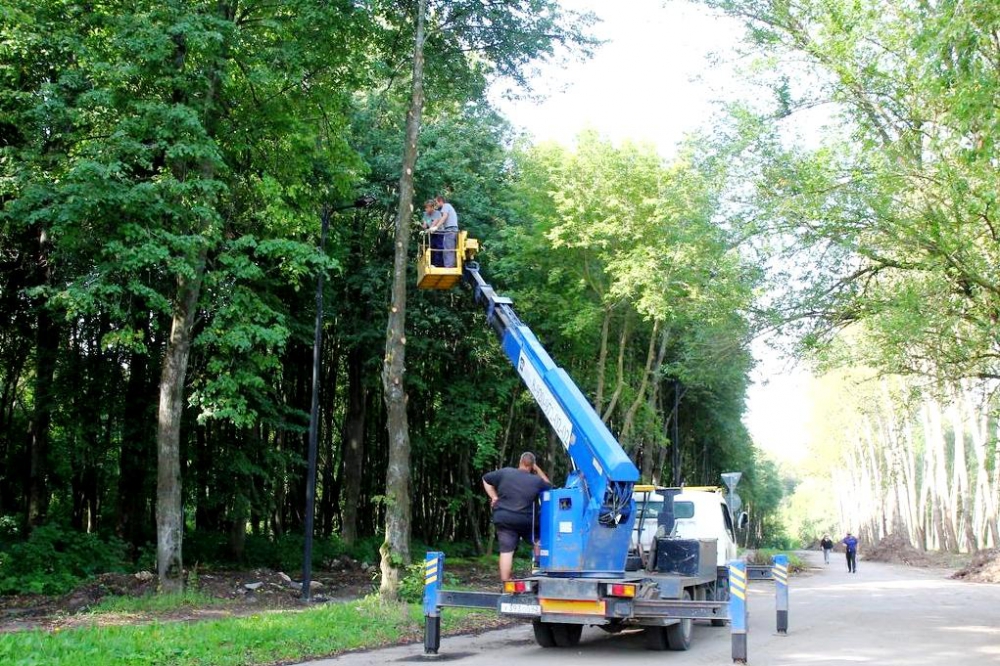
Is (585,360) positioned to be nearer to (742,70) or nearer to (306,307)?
(306,307)

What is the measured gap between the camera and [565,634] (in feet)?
41.1

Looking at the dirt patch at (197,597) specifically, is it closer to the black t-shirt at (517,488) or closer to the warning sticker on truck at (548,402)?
the black t-shirt at (517,488)

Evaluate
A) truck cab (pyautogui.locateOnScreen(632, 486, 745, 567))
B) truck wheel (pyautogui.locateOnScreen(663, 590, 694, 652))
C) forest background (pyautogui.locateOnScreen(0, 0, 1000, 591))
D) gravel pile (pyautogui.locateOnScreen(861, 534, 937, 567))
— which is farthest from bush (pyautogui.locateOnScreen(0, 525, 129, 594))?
gravel pile (pyautogui.locateOnScreen(861, 534, 937, 567))

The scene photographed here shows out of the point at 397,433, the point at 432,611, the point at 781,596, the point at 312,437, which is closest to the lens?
the point at 432,611

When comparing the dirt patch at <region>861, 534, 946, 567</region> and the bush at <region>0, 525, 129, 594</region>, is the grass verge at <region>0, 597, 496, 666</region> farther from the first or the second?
the dirt patch at <region>861, 534, 946, 567</region>

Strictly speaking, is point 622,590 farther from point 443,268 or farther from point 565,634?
point 443,268

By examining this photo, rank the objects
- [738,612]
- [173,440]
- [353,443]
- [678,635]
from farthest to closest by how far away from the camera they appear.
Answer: [353,443] → [173,440] → [678,635] → [738,612]

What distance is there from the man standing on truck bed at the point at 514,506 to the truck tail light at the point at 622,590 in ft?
4.75

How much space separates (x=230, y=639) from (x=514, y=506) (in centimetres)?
381

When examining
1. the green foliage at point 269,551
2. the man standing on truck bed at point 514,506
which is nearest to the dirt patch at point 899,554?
the green foliage at point 269,551

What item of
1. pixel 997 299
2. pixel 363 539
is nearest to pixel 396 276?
pixel 997 299

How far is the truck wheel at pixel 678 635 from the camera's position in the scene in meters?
12.1

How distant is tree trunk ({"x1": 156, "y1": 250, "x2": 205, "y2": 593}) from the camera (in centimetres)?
1770

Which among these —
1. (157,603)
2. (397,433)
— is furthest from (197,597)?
(397,433)
